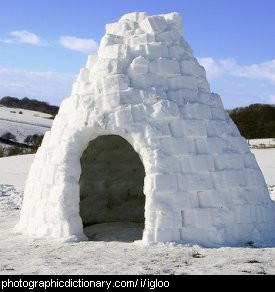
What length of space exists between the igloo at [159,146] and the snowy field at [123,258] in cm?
→ 25

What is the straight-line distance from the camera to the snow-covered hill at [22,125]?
106ft

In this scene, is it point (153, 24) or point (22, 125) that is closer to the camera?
point (153, 24)

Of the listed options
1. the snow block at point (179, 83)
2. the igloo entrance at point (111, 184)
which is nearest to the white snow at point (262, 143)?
the igloo entrance at point (111, 184)

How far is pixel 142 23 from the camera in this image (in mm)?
6809

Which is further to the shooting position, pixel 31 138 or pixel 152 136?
pixel 31 138

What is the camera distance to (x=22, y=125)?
33500 millimetres

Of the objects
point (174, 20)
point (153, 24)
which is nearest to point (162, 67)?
point (153, 24)

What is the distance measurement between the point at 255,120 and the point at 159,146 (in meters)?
20.4

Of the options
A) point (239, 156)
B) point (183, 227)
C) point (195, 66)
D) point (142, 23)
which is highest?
point (142, 23)

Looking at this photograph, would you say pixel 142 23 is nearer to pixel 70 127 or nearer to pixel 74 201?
pixel 70 127

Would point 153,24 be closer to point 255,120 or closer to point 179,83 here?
point 179,83

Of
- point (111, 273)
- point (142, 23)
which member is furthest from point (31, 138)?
point (111, 273)

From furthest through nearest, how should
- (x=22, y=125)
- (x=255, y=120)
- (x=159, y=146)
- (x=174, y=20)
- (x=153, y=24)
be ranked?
(x=22, y=125) < (x=255, y=120) < (x=174, y=20) < (x=153, y=24) < (x=159, y=146)
